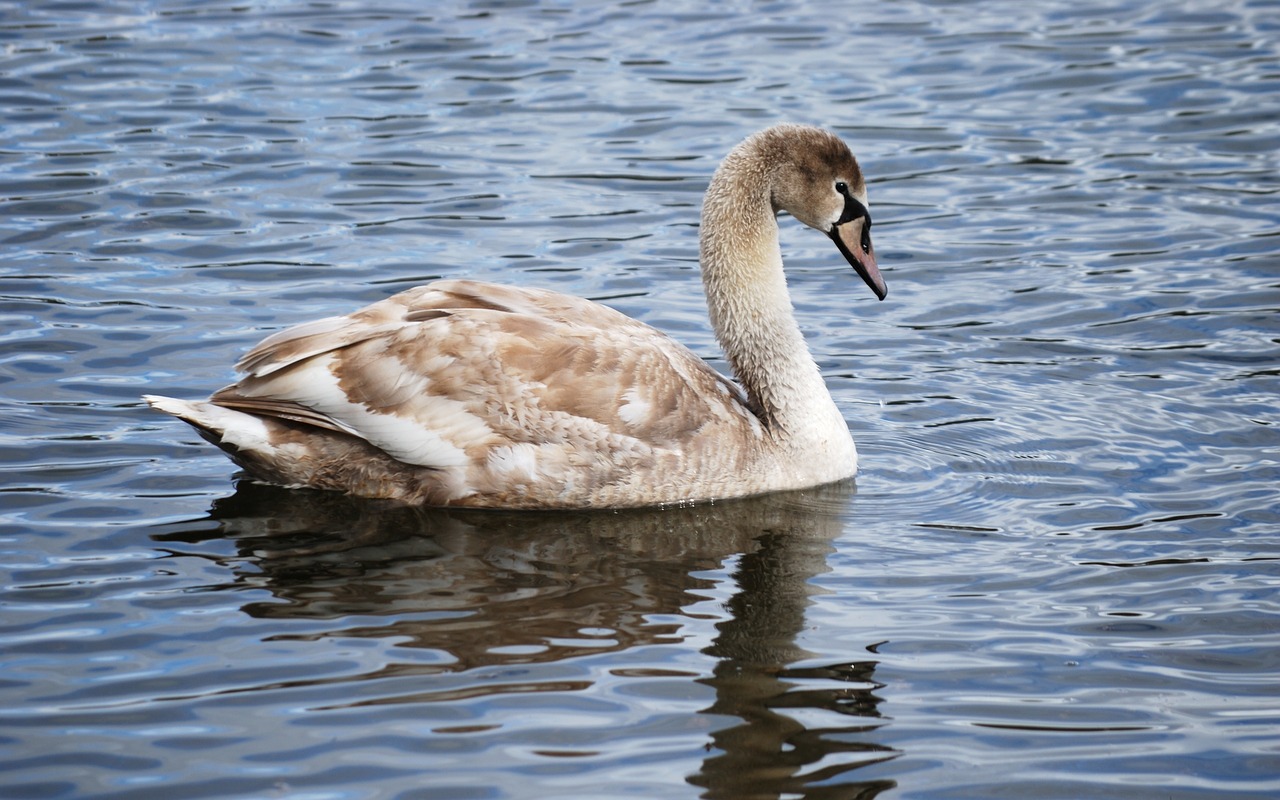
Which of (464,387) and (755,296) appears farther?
(755,296)

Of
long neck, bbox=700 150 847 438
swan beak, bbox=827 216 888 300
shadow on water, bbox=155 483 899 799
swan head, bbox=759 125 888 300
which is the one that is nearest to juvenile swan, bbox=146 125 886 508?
shadow on water, bbox=155 483 899 799

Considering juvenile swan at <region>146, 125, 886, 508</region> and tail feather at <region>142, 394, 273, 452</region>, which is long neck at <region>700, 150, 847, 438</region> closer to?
juvenile swan at <region>146, 125, 886, 508</region>

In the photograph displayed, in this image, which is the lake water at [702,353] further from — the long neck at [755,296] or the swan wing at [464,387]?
the long neck at [755,296]

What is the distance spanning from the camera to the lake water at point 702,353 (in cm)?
611

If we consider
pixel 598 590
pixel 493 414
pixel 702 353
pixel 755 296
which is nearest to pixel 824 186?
pixel 755 296

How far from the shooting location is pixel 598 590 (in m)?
7.29

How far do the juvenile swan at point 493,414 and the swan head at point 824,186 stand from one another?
978 millimetres

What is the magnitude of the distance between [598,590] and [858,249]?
A: 8.59 feet

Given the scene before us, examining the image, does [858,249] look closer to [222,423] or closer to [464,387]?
[464,387]

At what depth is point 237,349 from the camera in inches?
395

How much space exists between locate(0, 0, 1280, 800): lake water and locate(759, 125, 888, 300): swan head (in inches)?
42.6

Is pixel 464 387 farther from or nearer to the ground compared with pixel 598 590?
farther from the ground

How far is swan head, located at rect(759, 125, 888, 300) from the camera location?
345 inches

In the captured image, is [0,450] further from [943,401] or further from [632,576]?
[943,401]
